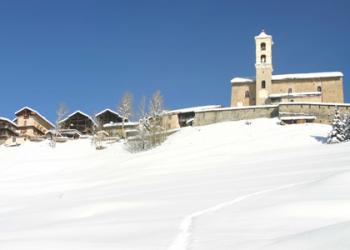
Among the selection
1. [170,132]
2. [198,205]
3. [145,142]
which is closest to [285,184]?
[198,205]

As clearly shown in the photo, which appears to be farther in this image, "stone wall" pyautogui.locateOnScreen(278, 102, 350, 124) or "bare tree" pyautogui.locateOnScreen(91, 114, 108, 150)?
"bare tree" pyautogui.locateOnScreen(91, 114, 108, 150)

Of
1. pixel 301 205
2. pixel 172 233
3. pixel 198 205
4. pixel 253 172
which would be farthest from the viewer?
pixel 253 172

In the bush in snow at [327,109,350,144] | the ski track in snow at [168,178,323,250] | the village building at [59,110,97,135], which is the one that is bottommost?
the ski track in snow at [168,178,323,250]

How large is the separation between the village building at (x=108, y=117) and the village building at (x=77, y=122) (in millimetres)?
1567

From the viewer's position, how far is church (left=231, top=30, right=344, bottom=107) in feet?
226

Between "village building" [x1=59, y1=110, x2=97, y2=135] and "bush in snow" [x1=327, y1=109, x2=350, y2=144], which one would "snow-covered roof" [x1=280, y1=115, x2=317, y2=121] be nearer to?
"bush in snow" [x1=327, y1=109, x2=350, y2=144]

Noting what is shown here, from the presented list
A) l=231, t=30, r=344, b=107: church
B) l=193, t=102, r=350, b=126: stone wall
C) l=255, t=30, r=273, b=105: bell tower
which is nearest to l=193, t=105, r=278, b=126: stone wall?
l=193, t=102, r=350, b=126: stone wall

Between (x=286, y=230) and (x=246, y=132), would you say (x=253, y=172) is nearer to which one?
(x=286, y=230)

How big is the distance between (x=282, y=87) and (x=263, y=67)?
3.65 metres

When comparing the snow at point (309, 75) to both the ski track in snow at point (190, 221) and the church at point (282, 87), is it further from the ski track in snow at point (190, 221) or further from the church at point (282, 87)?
the ski track in snow at point (190, 221)

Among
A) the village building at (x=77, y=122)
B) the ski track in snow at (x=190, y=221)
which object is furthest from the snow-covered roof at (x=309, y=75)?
the ski track in snow at (x=190, y=221)

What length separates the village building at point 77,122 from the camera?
3007 inches

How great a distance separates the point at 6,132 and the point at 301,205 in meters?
72.3

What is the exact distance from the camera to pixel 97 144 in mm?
59562
